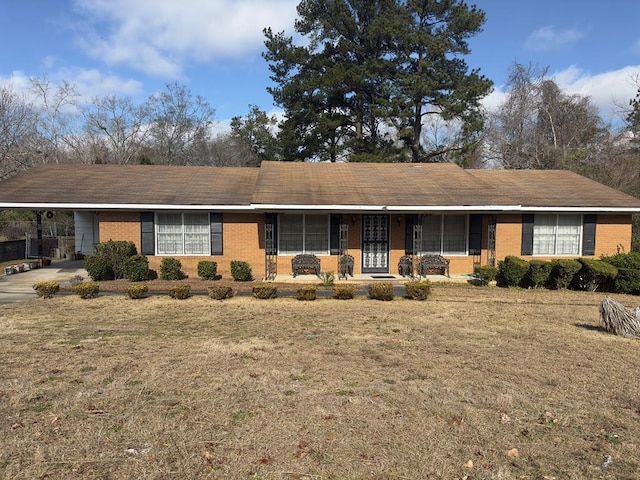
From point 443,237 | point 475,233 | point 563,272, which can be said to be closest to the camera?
point 563,272

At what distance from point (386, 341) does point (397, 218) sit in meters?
8.34

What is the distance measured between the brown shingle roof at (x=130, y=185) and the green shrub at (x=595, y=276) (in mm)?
10887

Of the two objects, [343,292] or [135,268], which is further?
[135,268]

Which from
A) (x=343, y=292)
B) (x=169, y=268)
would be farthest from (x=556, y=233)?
(x=169, y=268)

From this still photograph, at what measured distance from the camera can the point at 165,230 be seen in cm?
1473

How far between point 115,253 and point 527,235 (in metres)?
14.2

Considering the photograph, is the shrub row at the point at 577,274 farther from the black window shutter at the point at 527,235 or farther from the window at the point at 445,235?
the black window shutter at the point at 527,235

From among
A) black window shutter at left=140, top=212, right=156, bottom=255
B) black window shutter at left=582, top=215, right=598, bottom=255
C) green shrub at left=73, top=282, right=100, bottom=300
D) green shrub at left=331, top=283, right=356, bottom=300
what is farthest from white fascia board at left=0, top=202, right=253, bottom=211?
black window shutter at left=582, top=215, right=598, bottom=255

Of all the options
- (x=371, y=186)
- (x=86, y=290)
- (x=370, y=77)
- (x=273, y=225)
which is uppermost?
(x=370, y=77)

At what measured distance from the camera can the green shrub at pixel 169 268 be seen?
551 inches

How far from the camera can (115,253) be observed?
44.8ft

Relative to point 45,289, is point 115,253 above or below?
above

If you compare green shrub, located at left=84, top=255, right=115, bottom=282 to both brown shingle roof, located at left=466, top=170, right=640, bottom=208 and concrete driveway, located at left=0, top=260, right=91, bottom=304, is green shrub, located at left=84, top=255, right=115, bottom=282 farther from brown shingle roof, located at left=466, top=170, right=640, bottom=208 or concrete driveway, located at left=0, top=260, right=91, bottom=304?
brown shingle roof, located at left=466, top=170, right=640, bottom=208

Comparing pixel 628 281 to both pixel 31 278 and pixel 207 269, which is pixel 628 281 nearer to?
pixel 207 269
